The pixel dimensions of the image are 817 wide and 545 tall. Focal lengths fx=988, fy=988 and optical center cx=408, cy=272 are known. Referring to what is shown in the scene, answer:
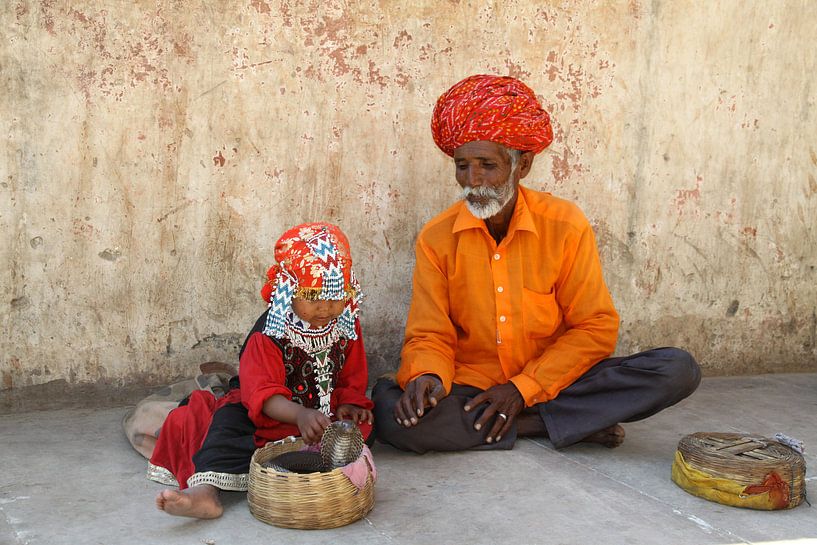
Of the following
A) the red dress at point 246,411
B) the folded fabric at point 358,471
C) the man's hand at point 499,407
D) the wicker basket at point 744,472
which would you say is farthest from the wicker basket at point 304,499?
the wicker basket at point 744,472

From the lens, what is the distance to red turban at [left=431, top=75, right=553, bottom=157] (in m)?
3.97

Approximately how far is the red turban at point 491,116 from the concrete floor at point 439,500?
126 centimetres

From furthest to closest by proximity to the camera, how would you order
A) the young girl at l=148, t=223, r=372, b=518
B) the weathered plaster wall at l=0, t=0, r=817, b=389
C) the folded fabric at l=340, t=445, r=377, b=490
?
the weathered plaster wall at l=0, t=0, r=817, b=389 → the young girl at l=148, t=223, r=372, b=518 → the folded fabric at l=340, t=445, r=377, b=490

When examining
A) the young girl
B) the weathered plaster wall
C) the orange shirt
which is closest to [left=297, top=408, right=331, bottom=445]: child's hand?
the young girl

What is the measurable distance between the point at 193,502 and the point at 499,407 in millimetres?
1364

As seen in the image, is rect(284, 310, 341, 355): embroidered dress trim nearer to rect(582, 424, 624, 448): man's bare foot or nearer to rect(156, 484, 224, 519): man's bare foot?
rect(156, 484, 224, 519): man's bare foot

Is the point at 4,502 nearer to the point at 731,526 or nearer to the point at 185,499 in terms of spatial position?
the point at 185,499

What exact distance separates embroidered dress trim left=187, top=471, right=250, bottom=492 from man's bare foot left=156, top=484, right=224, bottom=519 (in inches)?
1.1

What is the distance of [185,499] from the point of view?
10.1ft

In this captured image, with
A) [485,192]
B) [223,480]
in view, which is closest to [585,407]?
[485,192]

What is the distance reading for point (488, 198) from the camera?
157 inches

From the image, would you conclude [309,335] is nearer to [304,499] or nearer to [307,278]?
[307,278]

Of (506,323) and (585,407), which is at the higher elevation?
(506,323)

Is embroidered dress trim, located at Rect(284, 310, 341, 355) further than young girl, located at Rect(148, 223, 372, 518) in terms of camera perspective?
Yes
